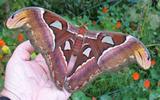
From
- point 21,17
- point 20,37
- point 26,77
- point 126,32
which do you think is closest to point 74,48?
point 21,17

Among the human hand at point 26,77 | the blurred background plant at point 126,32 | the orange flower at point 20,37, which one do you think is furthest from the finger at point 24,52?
the orange flower at point 20,37

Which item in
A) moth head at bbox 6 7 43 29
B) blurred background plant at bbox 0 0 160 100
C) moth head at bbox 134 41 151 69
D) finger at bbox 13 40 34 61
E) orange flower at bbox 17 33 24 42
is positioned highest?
moth head at bbox 6 7 43 29

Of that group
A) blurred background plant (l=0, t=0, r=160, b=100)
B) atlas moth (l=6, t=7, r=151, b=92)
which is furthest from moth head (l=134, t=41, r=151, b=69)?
blurred background plant (l=0, t=0, r=160, b=100)

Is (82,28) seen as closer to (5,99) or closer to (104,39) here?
(104,39)

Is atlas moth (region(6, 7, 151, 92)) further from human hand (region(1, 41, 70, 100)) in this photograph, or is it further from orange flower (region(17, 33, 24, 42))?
orange flower (region(17, 33, 24, 42))

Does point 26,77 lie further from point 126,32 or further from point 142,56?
point 126,32

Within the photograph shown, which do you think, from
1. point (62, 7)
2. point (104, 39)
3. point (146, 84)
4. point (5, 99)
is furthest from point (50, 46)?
point (62, 7)
